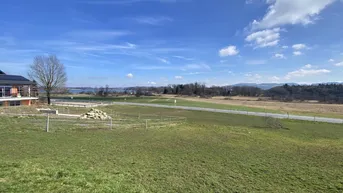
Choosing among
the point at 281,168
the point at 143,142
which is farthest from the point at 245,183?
the point at 143,142

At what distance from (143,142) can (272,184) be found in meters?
8.89

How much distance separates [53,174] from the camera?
6.46 m

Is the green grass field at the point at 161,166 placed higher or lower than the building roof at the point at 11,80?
lower

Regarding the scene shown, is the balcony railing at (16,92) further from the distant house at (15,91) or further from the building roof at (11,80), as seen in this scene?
the building roof at (11,80)

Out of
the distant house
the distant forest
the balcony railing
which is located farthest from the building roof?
the distant forest

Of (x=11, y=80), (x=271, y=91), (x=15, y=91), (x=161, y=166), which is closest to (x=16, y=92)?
(x=15, y=91)

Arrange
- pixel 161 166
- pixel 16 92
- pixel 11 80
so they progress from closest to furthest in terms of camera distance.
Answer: pixel 161 166 < pixel 11 80 < pixel 16 92

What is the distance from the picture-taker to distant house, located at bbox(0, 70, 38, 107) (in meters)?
36.7

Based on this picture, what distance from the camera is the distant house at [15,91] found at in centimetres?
3666

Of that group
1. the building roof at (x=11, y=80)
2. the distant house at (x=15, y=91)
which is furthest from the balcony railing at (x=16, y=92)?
the building roof at (x=11, y=80)

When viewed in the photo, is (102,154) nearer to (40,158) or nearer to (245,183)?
(40,158)

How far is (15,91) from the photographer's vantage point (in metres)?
39.2

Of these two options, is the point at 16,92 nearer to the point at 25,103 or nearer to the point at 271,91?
the point at 25,103

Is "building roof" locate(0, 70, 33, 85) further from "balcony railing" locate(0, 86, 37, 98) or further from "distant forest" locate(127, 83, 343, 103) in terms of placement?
"distant forest" locate(127, 83, 343, 103)
